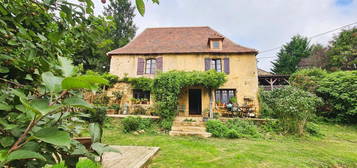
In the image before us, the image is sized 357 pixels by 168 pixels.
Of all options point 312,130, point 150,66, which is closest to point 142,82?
point 150,66

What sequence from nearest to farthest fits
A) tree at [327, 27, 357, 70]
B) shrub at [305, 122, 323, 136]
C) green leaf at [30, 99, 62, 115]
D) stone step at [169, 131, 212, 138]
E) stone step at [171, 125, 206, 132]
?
green leaf at [30, 99, 62, 115] < stone step at [169, 131, 212, 138] < shrub at [305, 122, 323, 136] < stone step at [171, 125, 206, 132] < tree at [327, 27, 357, 70]

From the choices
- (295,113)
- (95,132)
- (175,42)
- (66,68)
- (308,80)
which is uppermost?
(175,42)

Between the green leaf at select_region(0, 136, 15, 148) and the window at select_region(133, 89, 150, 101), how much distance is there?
35.2 feet

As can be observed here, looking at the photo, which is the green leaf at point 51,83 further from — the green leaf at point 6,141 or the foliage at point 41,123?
the green leaf at point 6,141

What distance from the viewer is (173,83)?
29.2ft

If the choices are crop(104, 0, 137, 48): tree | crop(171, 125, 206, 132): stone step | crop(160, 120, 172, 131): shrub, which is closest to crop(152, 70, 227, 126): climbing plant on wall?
crop(160, 120, 172, 131): shrub

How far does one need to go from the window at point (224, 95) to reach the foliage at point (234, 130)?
8.97 feet

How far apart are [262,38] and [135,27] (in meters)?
20.0

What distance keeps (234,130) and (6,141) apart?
7292 millimetres

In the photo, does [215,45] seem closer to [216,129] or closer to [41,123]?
[216,129]

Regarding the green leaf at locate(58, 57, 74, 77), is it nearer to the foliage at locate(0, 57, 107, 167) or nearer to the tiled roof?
the foliage at locate(0, 57, 107, 167)

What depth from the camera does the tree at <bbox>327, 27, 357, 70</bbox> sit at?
1815 centimetres

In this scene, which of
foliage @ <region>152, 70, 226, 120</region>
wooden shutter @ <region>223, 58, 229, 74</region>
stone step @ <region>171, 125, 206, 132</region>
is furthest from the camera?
wooden shutter @ <region>223, 58, 229, 74</region>

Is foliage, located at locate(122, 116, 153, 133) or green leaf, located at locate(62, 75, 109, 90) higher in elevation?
green leaf, located at locate(62, 75, 109, 90)
